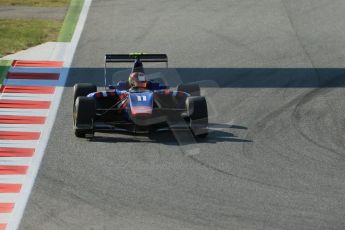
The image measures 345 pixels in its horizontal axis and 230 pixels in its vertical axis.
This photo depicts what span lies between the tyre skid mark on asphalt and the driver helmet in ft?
5.72

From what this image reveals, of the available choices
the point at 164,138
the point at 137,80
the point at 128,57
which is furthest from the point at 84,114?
the point at 128,57

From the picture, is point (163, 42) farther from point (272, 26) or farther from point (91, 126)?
point (91, 126)

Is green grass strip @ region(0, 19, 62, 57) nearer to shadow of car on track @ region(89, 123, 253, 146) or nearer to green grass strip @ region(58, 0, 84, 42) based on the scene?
green grass strip @ region(58, 0, 84, 42)

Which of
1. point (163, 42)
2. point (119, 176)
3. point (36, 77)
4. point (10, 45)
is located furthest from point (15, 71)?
point (119, 176)

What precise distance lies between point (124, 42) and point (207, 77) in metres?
3.24

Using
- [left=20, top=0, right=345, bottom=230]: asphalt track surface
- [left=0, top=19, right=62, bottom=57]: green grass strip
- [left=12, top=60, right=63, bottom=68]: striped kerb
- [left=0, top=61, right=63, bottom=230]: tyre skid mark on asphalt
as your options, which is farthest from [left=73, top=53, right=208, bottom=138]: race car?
[left=0, top=19, right=62, bottom=57]: green grass strip

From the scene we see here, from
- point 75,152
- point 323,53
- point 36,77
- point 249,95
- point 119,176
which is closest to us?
point 119,176

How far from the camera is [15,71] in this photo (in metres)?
20.9

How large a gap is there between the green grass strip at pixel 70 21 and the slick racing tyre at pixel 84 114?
7420mm

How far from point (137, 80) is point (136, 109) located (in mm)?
1094

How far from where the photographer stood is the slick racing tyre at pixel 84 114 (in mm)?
16141

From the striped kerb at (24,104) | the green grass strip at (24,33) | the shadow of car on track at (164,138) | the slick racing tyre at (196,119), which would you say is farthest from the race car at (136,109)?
the green grass strip at (24,33)

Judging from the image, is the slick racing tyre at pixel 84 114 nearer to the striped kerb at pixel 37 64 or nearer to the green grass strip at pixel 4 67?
the green grass strip at pixel 4 67

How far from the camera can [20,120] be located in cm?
1773
